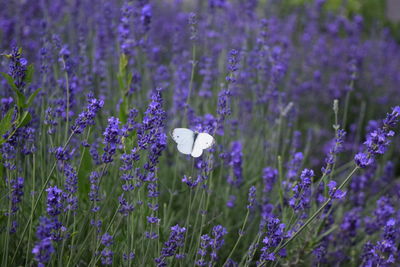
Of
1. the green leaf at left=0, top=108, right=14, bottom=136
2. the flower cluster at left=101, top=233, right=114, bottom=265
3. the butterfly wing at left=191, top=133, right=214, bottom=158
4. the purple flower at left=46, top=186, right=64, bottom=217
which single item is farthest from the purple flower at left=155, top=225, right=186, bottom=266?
the green leaf at left=0, top=108, right=14, bottom=136

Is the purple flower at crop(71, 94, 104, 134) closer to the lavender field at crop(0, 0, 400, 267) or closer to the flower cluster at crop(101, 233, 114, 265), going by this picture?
the lavender field at crop(0, 0, 400, 267)

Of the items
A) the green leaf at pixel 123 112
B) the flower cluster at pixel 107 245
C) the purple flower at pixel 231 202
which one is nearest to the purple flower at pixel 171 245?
the flower cluster at pixel 107 245

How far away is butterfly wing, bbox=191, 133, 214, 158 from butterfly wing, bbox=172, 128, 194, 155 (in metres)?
0.02

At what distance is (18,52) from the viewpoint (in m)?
1.80

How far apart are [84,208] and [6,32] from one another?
216 cm

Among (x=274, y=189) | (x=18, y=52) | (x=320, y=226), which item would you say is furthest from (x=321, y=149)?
(x=18, y=52)

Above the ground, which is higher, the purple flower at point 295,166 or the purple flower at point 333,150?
the purple flower at point 333,150

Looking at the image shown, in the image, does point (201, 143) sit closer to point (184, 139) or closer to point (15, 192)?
point (184, 139)

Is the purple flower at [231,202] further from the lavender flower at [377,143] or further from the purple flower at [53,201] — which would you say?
the purple flower at [53,201]

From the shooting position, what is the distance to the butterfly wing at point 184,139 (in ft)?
6.17

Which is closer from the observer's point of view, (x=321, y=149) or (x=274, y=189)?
(x=274, y=189)

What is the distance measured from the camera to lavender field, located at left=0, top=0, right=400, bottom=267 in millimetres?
1779

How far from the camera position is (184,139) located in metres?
1.91

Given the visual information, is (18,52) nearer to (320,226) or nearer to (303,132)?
(320,226)
